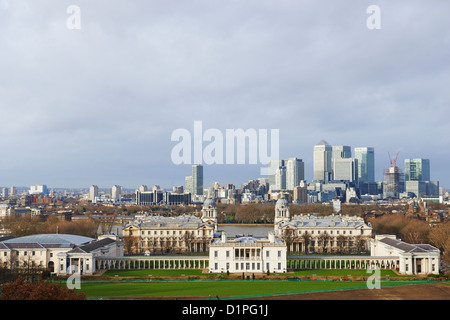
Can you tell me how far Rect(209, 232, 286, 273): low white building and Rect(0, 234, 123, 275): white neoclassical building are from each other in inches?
451

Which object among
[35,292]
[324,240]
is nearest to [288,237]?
[324,240]

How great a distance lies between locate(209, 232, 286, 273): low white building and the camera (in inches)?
2012

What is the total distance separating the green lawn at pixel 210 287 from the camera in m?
38.4

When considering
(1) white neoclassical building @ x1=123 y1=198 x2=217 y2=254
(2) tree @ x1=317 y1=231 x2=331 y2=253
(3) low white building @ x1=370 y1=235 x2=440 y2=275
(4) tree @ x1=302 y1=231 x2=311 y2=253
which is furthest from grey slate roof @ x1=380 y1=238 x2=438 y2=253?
(1) white neoclassical building @ x1=123 y1=198 x2=217 y2=254

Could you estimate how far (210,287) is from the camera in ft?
137

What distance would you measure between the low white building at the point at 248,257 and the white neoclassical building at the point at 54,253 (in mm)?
11468

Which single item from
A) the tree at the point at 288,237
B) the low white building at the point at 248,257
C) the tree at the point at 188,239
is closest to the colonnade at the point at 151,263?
the low white building at the point at 248,257

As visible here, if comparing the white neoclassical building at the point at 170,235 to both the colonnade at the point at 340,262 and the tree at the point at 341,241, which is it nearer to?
the tree at the point at 341,241

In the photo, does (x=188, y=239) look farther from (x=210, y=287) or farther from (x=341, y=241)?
(x=210, y=287)

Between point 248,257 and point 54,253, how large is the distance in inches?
731
